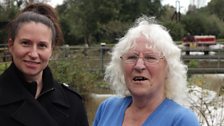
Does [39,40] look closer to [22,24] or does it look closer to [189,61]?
[22,24]

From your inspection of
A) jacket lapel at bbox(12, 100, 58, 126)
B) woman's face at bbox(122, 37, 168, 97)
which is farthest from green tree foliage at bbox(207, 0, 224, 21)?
jacket lapel at bbox(12, 100, 58, 126)

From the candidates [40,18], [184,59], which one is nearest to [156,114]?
[40,18]

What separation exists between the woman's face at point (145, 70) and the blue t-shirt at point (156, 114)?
11 cm

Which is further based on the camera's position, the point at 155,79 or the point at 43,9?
the point at 43,9

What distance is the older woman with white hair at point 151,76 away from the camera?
234cm

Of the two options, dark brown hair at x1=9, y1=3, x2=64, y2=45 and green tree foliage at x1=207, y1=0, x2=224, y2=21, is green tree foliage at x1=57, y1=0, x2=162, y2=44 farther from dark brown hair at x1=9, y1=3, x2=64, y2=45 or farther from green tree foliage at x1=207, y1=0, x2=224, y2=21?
dark brown hair at x1=9, y1=3, x2=64, y2=45

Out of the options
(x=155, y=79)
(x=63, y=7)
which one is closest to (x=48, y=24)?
(x=155, y=79)

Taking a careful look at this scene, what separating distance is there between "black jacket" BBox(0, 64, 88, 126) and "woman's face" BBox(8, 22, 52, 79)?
0.08m

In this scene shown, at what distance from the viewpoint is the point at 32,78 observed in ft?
7.84

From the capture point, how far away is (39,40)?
7.63ft

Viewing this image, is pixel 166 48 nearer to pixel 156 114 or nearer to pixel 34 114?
pixel 156 114

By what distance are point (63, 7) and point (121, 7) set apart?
16008mm

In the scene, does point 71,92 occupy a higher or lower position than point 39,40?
lower

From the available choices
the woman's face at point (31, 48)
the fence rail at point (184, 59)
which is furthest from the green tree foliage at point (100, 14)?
the woman's face at point (31, 48)
